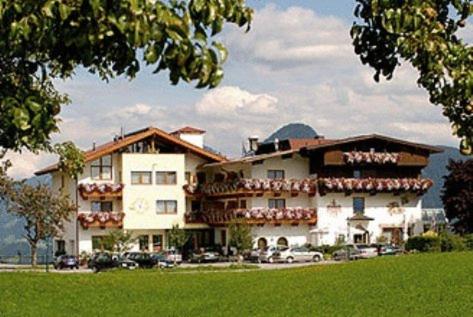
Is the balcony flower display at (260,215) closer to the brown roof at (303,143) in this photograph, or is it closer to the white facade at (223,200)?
the white facade at (223,200)

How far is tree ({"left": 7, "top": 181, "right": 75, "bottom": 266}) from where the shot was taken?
226ft

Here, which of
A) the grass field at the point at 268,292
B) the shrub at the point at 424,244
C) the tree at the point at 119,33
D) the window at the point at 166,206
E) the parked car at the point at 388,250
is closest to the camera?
the tree at the point at 119,33

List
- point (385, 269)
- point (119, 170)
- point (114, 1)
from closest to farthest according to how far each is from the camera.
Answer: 1. point (114, 1)
2. point (385, 269)
3. point (119, 170)

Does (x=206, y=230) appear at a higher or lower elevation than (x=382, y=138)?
lower

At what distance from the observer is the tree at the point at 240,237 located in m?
66.9

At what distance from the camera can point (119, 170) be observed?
73.5 meters

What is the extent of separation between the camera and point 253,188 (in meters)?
71.6

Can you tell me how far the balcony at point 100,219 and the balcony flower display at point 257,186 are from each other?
623cm

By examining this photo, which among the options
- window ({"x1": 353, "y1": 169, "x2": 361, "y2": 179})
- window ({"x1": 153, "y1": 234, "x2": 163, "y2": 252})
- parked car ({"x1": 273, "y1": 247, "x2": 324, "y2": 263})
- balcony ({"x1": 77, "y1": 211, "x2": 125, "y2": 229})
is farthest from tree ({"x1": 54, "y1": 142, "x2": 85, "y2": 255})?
window ({"x1": 353, "y1": 169, "x2": 361, "y2": 179})

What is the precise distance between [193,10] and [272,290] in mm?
27846

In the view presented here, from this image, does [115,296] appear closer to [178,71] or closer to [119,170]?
[178,71]

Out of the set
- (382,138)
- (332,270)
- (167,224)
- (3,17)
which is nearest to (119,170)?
(167,224)

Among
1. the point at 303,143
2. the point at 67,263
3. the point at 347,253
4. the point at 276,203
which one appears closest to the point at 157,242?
the point at 276,203

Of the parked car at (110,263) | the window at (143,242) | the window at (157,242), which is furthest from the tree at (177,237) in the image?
the parked car at (110,263)
